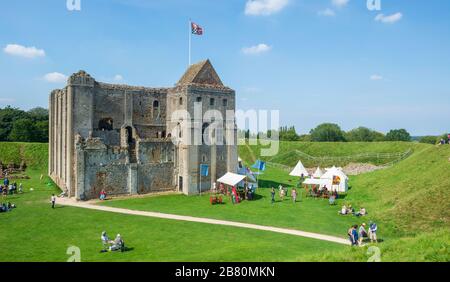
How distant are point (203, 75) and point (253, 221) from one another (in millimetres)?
22185

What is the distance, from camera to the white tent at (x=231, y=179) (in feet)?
126

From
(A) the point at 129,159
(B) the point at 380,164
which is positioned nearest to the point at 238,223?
(A) the point at 129,159

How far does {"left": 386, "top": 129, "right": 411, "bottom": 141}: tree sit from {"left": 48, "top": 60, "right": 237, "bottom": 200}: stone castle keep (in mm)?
88612

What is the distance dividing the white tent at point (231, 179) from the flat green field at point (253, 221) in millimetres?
2619

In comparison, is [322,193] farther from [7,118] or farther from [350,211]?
[7,118]

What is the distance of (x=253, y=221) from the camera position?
1129 inches

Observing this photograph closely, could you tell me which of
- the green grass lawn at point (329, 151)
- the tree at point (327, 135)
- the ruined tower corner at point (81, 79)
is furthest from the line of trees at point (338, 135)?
the ruined tower corner at point (81, 79)

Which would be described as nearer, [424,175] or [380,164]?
[424,175]

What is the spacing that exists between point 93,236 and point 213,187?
1918 cm

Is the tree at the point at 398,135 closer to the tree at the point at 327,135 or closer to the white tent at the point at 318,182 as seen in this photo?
the tree at the point at 327,135

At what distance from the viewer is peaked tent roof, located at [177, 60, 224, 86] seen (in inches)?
1750
